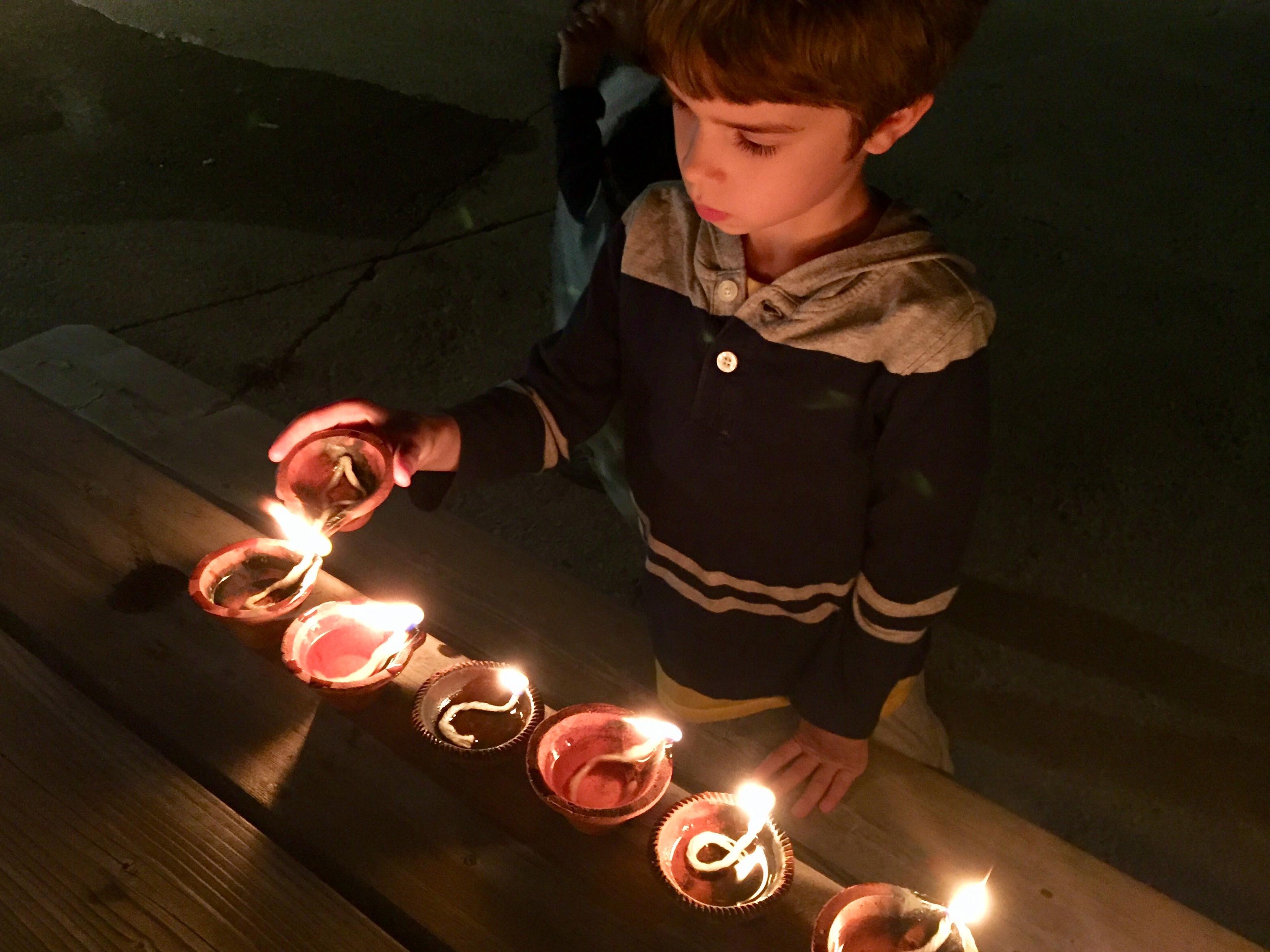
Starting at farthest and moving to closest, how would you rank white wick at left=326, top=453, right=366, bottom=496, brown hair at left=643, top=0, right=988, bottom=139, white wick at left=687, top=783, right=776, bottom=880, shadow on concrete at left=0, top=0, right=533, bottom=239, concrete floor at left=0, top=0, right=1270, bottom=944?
shadow on concrete at left=0, top=0, right=533, bottom=239 < concrete floor at left=0, top=0, right=1270, bottom=944 < white wick at left=326, top=453, right=366, bottom=496 < white wick at left=687, top=783, right=776, bottom=880 < brown hair at left=643, top=0, right=988, bottom=139

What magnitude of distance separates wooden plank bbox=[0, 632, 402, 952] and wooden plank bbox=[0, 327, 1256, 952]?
0.39 meters

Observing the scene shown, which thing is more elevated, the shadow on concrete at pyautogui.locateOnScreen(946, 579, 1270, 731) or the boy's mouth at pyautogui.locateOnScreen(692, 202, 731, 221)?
the boy's mouth at pyautogui.locateOnScreen(692, 202, 731, 221)

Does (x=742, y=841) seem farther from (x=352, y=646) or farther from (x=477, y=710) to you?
(x=352, y=646)

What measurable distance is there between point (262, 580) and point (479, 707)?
1.12 ft

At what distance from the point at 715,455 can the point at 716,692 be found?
0.46m

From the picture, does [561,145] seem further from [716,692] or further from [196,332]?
[196,332]

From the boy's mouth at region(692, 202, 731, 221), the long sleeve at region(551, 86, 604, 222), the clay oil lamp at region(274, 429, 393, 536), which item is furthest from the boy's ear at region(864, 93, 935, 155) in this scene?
the long sleeve at region(551, 86, 604, 222)

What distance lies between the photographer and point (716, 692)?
150 centimetres

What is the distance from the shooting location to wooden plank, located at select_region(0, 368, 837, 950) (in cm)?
94

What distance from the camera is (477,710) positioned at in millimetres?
1093

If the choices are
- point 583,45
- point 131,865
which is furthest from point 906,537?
point 583,45

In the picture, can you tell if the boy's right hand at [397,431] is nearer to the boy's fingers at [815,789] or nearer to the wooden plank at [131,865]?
the wooden plank at [131,865]

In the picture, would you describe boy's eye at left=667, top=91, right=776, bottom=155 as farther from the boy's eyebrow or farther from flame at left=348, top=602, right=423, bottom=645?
flame at left=348, top=602, right=423, bottom=645

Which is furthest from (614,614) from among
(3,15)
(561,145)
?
(3,15)
